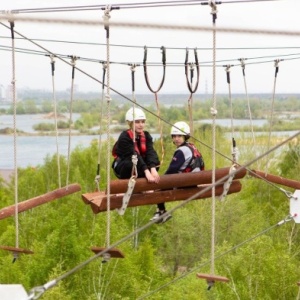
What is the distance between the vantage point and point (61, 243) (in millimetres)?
22594

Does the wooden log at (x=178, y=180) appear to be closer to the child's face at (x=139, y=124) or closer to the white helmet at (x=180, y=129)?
the child's face at (x=139, y=124)

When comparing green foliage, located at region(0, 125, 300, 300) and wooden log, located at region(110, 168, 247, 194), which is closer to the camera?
wooden log, located at region(110, 168, 247, 194)

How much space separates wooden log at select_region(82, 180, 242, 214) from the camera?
349 inches

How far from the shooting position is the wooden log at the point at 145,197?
8.85 meters

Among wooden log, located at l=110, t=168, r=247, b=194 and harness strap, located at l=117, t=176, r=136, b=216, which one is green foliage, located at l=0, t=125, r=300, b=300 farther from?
harness strap, located at l=117, t=176, r=136, b=216

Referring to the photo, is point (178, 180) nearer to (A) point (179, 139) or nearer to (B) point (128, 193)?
(B) point (128, 193)

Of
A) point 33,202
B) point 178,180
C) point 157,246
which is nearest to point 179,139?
point 178,180

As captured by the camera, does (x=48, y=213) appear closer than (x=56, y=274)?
No

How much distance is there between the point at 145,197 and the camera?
930cm

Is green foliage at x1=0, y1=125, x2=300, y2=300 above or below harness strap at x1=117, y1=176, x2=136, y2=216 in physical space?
below

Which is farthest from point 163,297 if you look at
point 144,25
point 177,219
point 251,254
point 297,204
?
point 144,25

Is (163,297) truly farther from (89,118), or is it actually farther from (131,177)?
(89,118)

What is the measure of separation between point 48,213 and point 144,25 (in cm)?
2125

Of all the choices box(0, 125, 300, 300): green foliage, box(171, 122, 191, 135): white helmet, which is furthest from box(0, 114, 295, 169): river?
box(171, 122, 191, 135): white helmet
